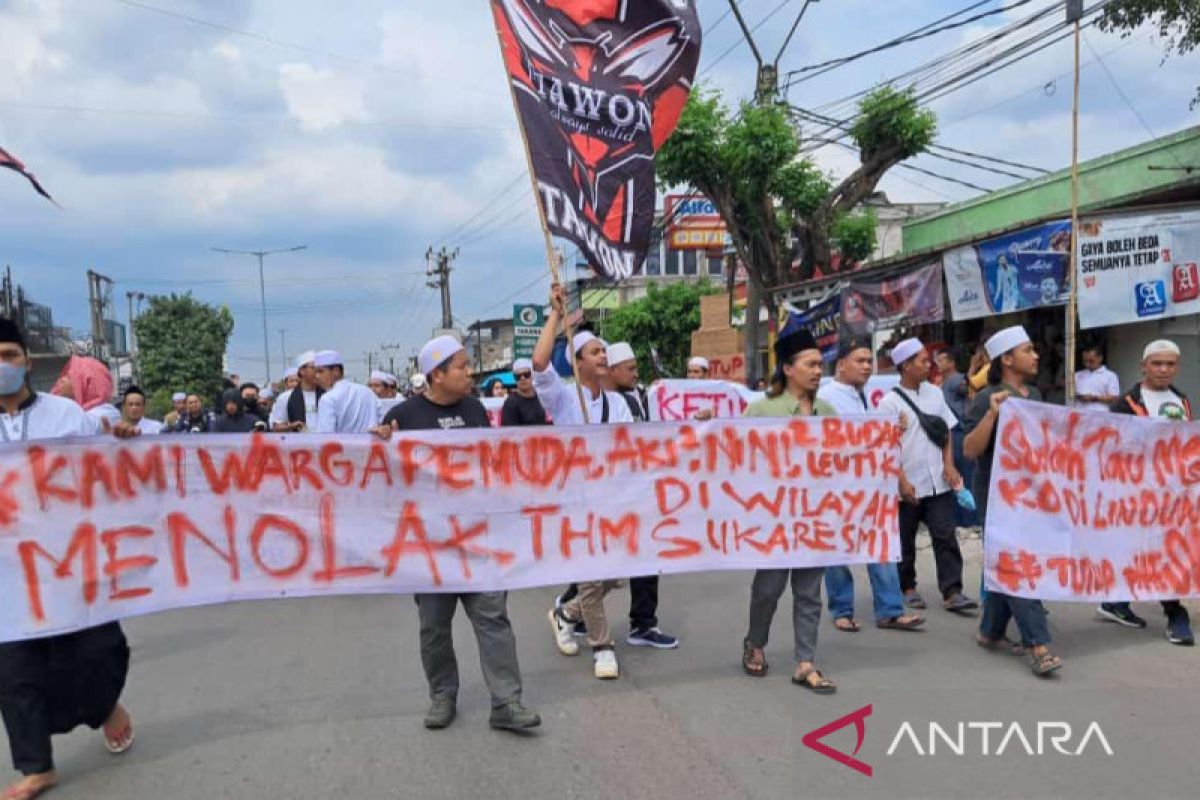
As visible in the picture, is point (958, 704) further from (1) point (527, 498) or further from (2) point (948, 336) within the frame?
(2) point (948, 336)

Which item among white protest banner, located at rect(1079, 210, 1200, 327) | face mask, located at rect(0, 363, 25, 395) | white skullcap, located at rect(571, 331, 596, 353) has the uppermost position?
A: white protest banner, located at rect(1079, 210, 1200, 327)

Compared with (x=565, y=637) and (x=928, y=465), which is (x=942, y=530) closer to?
(x=928, y=465)

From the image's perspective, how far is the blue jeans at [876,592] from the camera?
17.9 feet

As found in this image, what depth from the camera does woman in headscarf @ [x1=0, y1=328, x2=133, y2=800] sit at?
11.2 feet

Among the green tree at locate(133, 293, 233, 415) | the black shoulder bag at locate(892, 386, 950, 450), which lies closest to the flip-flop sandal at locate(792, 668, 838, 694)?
the black shoulder bag at locate(892, 386, 950, 450)

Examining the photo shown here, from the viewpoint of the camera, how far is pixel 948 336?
13.3 meters

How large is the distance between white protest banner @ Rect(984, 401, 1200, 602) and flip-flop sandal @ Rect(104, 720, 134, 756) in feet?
13.3

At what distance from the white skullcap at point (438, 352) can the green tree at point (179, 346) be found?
1455 inches

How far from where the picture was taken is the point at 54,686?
11.7 feet

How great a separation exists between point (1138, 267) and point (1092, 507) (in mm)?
5367

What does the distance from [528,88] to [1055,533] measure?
3.57 meters

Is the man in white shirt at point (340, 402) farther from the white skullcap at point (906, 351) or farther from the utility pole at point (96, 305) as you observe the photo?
the utility pole at point (96, 305)

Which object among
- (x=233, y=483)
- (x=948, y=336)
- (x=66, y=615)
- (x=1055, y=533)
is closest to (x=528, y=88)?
(x=233, y=483)

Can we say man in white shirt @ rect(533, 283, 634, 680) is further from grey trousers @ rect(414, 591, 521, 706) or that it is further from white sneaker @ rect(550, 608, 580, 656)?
grey trousers @ rect(414, 591, 521, 706)
